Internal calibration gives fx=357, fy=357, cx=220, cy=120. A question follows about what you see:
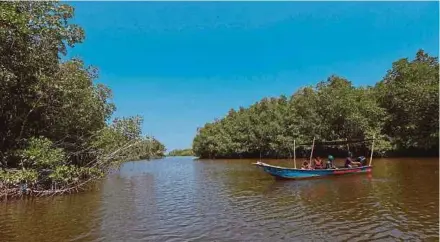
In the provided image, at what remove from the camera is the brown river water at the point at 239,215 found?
10.3m

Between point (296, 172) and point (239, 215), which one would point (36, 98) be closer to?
point (239, 215)

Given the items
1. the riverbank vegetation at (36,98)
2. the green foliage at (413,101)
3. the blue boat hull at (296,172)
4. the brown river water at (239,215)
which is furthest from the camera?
the green foliage at (413,101)

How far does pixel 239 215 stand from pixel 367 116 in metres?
40.3

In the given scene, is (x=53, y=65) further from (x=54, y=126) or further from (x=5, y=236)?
(x=5, y=236)

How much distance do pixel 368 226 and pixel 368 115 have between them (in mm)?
40388

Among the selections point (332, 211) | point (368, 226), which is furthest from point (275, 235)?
point (332, 211)

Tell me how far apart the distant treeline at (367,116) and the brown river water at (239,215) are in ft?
87.3

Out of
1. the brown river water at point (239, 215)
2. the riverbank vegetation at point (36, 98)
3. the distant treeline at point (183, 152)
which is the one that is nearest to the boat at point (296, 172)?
the brown river water at point (239, 215)

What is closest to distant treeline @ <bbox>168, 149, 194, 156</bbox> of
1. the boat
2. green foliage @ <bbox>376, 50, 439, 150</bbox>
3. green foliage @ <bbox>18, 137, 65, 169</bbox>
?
green foliage @ <bbox>376, 50, 439, 150</bbox>

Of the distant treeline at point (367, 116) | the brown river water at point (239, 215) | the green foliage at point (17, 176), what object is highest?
the distant treeline at point (367, 116)

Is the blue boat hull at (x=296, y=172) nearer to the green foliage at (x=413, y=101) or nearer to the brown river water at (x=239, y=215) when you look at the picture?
the brown river water at (x=239, y=215)

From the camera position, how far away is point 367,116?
48.2 meters

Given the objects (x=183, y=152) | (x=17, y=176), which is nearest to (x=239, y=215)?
(x=17, y=176)

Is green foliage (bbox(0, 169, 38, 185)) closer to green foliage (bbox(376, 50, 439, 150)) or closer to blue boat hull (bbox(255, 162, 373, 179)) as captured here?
blue boat hull (bbox(255, 162, 373, 179))
